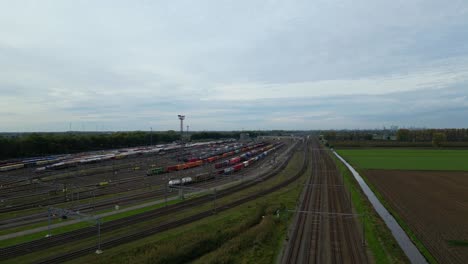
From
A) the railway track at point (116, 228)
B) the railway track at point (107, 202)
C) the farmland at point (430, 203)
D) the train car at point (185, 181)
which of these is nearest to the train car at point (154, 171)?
the railway track at point (107, 202)

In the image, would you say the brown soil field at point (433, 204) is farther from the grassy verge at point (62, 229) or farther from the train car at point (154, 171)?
the train car at point (154, 171)

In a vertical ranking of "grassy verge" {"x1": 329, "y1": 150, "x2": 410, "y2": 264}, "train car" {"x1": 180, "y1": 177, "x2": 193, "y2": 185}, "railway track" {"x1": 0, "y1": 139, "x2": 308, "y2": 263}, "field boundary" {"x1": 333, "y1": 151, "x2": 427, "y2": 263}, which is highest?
"train car" {"x1": 180, "y1": 177, "x2": 193, "y2": 185}

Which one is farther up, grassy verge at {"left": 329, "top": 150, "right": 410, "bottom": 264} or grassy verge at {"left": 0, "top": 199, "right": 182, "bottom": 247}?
grassy verge at {"left": 0, "top": 199, "right": 182, "bottom": 247}

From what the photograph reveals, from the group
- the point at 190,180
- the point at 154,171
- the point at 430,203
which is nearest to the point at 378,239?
the point at 430,203

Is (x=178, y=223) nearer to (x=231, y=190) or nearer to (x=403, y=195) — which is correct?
(x=231, y=190)

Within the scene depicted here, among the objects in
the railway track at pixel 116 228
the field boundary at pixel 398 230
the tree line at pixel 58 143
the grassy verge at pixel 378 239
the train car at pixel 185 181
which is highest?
the tree line at pixel 58 143

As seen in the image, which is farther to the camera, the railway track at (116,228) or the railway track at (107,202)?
the railway track at (107,202)

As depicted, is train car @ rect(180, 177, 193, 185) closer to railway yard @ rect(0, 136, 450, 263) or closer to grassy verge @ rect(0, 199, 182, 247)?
railway yard @ rect(0, 136, 450, 263)

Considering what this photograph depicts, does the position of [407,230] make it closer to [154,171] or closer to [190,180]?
[190,180]

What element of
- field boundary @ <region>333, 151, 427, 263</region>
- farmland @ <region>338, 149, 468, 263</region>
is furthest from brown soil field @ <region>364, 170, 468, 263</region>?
field boundary @ <region>333, 151, 427, 263</region>
